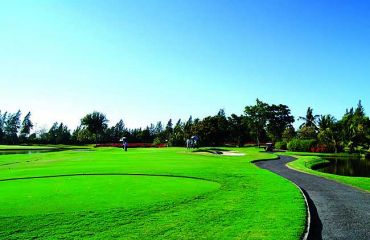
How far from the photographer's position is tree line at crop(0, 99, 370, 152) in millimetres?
71688

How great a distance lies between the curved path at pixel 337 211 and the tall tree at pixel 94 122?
108 m

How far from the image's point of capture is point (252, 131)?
104812mm

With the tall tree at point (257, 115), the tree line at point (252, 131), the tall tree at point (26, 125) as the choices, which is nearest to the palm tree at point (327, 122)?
Result: the tree line at point (252, 131)

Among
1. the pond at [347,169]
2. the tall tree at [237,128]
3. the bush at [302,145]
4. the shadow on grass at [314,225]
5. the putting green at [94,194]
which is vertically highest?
the tall tree at [237,128]

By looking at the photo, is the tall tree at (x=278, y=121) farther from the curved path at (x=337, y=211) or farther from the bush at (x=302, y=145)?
the curved path at (x=337, y=211)

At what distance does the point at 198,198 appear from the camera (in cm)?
1541

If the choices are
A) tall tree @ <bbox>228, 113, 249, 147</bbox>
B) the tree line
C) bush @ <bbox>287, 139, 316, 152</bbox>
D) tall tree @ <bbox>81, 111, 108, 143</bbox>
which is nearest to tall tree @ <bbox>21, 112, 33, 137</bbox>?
the tree line

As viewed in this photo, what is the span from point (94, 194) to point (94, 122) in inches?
4341

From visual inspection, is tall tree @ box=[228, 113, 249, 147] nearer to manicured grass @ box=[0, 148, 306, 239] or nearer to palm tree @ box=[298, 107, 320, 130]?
palm tree @ box=[298, 107, 320, 130]

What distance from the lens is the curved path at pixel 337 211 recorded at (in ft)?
35.9

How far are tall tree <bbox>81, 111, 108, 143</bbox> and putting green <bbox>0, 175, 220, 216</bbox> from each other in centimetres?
10340

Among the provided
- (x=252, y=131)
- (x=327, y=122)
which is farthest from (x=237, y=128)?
(x=327, y=122)

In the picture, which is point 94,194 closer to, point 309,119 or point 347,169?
point 347,169

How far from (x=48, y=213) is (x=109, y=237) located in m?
3.45
